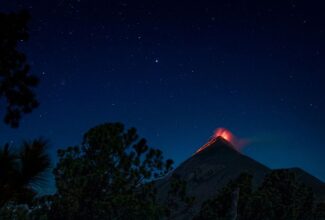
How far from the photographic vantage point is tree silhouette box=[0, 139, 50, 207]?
533 centimetres

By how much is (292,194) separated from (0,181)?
200 feet

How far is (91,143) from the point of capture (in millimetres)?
29750

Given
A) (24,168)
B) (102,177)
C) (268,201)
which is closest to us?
(24,168)

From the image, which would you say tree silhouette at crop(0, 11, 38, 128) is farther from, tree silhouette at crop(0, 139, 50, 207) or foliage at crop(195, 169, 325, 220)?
foliage at crop(195, 169, 325, 220)

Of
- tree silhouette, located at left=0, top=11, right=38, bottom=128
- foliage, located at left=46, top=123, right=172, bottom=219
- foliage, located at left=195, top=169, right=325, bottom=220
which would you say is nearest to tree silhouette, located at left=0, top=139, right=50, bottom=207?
tree silhouette, located at left=0, top=11, right=38, bottom=128

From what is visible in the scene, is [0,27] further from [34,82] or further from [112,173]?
[112,173]

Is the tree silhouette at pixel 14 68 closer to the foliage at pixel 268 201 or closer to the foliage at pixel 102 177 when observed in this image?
the foliage at pixel 102 177

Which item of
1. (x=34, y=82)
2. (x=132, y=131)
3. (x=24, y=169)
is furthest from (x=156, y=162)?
(x=24, y=169)

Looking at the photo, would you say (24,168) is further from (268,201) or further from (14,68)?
(268,201)

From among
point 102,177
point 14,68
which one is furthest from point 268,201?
point 14,68

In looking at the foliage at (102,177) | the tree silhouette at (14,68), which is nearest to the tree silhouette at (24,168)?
the tree silhouette at (14,68)

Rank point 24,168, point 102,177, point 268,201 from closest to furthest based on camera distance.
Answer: point 24,168, point 102,177, point 268,201

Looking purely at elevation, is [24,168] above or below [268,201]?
below

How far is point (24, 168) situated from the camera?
5.45m
